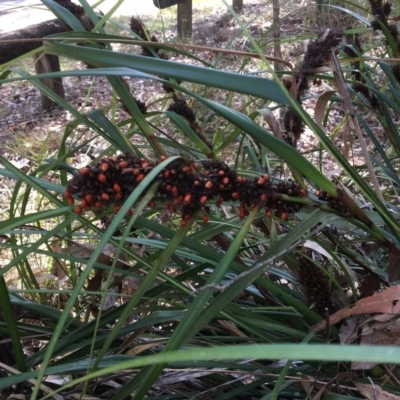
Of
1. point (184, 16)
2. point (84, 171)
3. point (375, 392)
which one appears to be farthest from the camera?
point (184, 16)

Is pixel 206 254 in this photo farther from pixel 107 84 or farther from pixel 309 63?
pixel 107 84

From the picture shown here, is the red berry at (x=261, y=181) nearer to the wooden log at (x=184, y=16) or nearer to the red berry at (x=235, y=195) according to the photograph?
the red berry at (x=235, y=195)

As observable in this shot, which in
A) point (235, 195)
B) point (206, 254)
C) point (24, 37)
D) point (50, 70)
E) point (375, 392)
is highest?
point (24, 37)

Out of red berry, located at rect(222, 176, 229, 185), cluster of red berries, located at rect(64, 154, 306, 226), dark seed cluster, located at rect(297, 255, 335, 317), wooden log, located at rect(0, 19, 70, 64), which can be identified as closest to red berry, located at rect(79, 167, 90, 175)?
cluster of red berries, located at rect(64, 154, 306, 226)

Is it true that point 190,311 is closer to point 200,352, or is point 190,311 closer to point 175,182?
point 175,182

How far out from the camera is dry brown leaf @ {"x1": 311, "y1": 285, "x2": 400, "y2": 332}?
619mm

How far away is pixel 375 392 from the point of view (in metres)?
0.60

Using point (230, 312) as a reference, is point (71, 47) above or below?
above

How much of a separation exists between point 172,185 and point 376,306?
0.34 metres

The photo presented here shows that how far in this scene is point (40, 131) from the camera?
317 cm

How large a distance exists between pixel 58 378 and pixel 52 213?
0.46 m

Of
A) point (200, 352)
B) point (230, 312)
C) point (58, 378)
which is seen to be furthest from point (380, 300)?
point (58, 378)

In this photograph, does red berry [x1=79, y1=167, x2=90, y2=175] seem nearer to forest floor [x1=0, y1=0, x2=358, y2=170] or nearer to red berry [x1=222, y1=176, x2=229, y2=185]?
red berry [x1=222, y1=176, x2=229, y2=185]

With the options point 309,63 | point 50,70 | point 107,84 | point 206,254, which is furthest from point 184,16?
point 206,254
